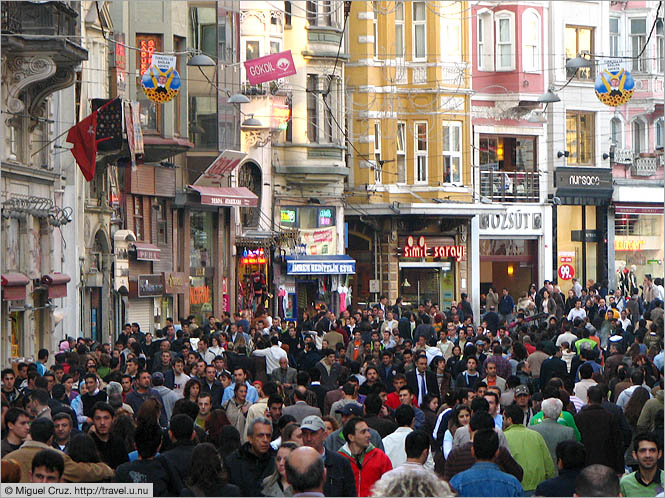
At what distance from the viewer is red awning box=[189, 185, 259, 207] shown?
129ft

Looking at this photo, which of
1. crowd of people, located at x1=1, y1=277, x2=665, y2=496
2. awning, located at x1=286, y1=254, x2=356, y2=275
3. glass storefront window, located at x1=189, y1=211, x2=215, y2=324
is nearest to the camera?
crowd of people, located at x1=1, y1=277, x2=665, y2=496

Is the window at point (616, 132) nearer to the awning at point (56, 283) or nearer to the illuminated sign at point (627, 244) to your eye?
the illuminated sign at point (627, 244)

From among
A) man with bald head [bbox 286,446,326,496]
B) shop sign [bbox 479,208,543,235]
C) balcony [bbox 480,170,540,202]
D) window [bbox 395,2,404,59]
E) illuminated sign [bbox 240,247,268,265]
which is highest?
window [bbox 395,2,404,59]

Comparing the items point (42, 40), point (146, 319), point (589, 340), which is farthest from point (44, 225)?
point (589, 340)

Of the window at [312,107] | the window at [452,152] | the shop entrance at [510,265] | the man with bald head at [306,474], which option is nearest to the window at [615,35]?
the shop entrance at [510,265]

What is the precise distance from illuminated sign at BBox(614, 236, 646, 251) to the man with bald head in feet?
154

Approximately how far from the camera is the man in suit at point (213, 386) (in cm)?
1614

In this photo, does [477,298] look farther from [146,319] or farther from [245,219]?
[146,319]

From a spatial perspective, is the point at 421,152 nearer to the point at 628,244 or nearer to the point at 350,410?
the point at 628,244

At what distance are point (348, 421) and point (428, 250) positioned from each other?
124 ft

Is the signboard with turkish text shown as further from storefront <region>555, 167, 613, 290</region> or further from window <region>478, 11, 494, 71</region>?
storefront <region>555, 167, 613, 290</region>

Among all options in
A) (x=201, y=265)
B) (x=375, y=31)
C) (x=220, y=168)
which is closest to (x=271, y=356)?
(x=220, y=168)

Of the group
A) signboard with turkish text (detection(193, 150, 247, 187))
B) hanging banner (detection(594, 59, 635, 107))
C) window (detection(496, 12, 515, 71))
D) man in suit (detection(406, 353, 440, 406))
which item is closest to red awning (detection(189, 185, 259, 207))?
signboard with turkish text (detection(193, 150, 247, 187))

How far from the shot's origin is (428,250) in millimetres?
48625
